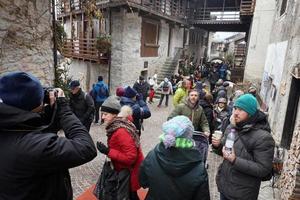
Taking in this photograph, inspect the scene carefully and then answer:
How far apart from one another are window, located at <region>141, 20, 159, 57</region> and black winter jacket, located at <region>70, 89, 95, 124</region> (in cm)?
1103

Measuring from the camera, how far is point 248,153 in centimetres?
267

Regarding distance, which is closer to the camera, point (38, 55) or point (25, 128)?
point (25, 128)

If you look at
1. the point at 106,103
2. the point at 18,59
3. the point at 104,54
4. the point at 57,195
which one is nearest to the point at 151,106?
the point at 104,54

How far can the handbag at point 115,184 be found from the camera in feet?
10.1

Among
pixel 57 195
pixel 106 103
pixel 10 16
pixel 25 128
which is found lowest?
pixel 57 195

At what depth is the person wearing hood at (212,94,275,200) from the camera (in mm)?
2578

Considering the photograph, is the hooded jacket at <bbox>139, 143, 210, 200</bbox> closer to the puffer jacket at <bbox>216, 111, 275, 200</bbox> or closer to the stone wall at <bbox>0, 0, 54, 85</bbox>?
the puffer jacket at <bbox>216, 111, 275, 200</bbox>

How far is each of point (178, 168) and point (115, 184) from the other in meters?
1.15

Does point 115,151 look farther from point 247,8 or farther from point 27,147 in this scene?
point 247,8

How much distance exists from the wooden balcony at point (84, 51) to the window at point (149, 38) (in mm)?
2987

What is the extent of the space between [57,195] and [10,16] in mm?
4565


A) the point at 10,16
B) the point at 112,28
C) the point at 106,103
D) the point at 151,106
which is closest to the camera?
the point at 106,103

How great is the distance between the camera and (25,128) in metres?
1.53

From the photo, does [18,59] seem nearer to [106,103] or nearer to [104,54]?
[106,103]
